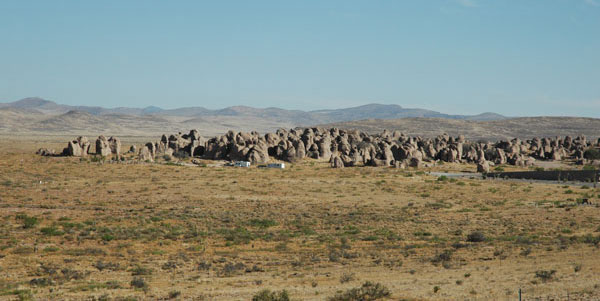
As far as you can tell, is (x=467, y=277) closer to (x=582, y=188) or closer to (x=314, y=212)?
(x=314, y=212)

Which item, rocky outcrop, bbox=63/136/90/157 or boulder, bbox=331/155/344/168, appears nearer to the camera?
boulder, bbox=331/155/344/168

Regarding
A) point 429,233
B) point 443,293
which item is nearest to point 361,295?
point 443,293

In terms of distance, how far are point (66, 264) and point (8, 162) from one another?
64.8 meters

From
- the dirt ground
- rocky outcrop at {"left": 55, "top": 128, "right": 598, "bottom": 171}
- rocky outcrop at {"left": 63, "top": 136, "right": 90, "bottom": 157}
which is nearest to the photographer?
the dirt ground

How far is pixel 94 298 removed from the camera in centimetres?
2084

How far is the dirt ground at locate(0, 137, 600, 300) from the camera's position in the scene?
74.4ft

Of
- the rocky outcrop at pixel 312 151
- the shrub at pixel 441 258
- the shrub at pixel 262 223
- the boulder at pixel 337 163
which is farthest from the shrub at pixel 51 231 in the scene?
the rocky outcrop at pixel 312 151

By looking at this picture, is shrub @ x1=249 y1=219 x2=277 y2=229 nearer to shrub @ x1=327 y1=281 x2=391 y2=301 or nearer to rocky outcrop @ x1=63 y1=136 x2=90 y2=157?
shrub @ x1=327 y1=281 x2=391 y2=301

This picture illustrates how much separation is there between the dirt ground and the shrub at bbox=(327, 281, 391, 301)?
0.44 metres

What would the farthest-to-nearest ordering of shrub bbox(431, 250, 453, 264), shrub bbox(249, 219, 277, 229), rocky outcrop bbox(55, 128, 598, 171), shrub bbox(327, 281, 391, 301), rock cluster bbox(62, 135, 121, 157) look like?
rock cluster bbox(62, 135, 121, 157) < rocky outcrop bbox(55, 128, 598, 171) < shrub bbox(249, 219, 277, 229) < shrub bbox(431, 250, 453, 264) < shrub bbox(327, 281, 391, 301)

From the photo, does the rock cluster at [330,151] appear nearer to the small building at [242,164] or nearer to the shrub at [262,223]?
the small building at [242,164]

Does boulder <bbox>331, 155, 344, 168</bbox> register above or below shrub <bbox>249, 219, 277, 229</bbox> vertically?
above

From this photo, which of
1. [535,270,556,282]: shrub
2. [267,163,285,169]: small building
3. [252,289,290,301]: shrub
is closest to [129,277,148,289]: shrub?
[252,289,290,301]: shrub

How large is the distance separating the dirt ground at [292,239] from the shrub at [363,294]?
0.44 metres
